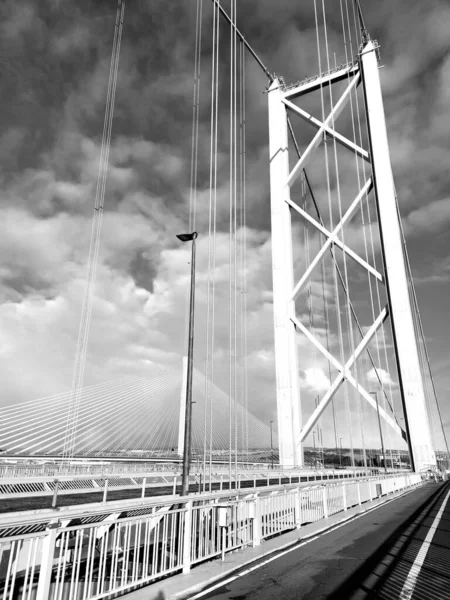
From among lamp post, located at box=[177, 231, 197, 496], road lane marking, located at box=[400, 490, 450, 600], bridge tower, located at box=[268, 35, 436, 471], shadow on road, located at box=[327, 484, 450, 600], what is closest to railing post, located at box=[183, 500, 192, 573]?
shadow on road, located at box=[327, 484, 450, 600]

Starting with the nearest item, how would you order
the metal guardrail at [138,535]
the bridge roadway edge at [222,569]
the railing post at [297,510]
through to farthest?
the metal guardrail at [138,535] → the bridge roadway edge at [222,569] → the railing post at [297,510]

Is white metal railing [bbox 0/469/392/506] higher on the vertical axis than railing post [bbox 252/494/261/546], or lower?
higher

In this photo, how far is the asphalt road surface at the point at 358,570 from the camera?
4.54m

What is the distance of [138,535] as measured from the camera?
16.8 ft

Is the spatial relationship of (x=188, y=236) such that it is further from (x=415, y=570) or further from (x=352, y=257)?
(x=352, y=257)

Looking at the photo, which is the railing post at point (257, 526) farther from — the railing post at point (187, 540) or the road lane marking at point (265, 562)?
the railing post at point (187, 540)

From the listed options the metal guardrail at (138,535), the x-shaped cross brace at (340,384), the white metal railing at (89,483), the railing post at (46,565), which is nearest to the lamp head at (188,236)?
the metal guardrail at (138,535)

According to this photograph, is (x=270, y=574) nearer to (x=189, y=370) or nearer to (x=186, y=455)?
(x=186, y=455)

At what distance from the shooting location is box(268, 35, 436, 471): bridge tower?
23141mm

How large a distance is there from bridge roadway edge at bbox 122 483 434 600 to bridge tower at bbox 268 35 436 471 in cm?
1431

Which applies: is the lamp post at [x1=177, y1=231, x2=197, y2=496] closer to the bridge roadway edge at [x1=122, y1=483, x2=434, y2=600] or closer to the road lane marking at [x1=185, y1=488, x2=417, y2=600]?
the bridge roadway edge at [x1=122, y1=483, x2=434, y2=600]

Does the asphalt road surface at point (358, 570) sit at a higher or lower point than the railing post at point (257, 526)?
lower

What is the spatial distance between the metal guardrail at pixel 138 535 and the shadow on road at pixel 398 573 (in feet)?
6.37

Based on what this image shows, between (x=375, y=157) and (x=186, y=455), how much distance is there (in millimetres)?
23745
